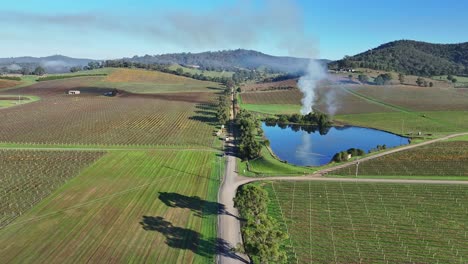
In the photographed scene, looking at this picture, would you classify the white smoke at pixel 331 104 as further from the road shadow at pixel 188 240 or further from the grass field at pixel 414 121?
the road shadow at pixel 188 240

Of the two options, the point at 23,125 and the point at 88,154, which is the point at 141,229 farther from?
the point at 23,125

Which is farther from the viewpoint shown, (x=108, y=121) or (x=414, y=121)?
(x=414, y=121)

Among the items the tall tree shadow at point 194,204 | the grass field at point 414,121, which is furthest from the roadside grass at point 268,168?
the grass field at point 414,121

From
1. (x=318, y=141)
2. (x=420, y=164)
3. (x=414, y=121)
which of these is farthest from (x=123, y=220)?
(x=414, y=121)

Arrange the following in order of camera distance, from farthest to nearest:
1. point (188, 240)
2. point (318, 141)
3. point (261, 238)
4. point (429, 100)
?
point (429, 100), point (318, 141), point (188, 240), point (261, 238)

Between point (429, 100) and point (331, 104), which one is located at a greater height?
point (429, 100)

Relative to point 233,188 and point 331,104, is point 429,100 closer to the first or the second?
point 331,104

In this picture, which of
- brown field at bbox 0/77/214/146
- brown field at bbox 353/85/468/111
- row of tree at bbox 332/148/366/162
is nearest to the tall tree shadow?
row of tree at bbox 332/148/366/162
